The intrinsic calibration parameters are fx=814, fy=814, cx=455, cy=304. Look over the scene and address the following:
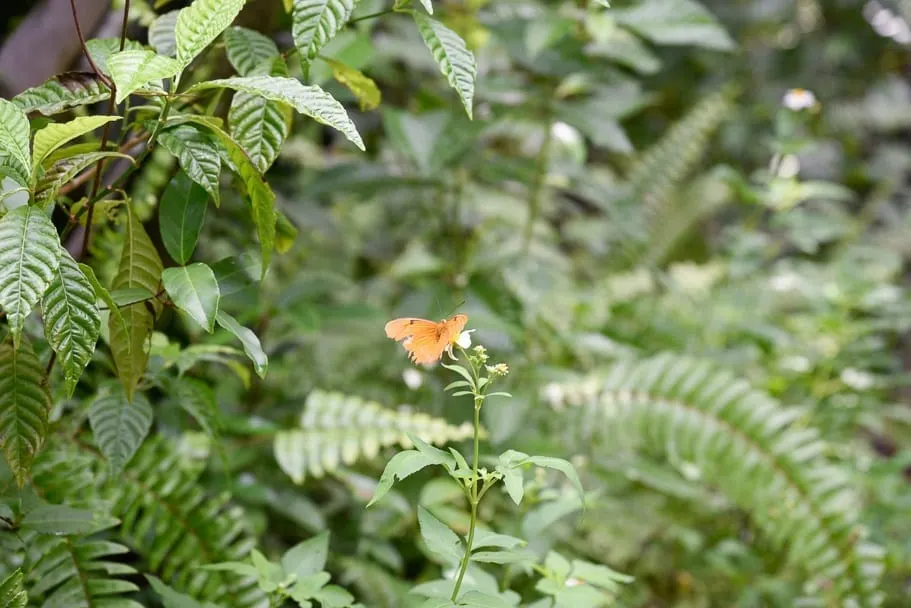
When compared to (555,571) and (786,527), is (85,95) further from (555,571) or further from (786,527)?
(786,527)

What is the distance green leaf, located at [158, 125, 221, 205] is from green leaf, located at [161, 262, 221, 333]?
0.07 metres

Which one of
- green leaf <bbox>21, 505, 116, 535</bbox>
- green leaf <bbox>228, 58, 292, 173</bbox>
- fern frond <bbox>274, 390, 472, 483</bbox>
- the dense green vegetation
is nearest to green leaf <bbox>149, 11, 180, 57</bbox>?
the dense green vegetation

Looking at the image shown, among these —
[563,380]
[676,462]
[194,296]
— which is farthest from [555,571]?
[563,380]

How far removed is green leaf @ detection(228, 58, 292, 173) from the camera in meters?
0.73

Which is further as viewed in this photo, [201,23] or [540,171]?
[540,171]

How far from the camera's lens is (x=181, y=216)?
78cm

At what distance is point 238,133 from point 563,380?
103 centimetres

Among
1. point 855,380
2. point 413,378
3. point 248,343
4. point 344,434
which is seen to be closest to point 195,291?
point 248,343

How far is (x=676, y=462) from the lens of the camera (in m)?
1.43

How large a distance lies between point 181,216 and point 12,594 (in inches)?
14.3

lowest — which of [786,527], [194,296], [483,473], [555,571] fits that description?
[786,527]

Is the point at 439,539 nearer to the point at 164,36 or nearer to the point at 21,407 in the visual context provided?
the point at 21,407

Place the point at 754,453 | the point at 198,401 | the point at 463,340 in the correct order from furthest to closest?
the point at 754,453, the point at 198,401, the point at 463,340

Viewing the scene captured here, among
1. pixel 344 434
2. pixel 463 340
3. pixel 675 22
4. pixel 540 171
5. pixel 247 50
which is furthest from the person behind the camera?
pixel 540 171
